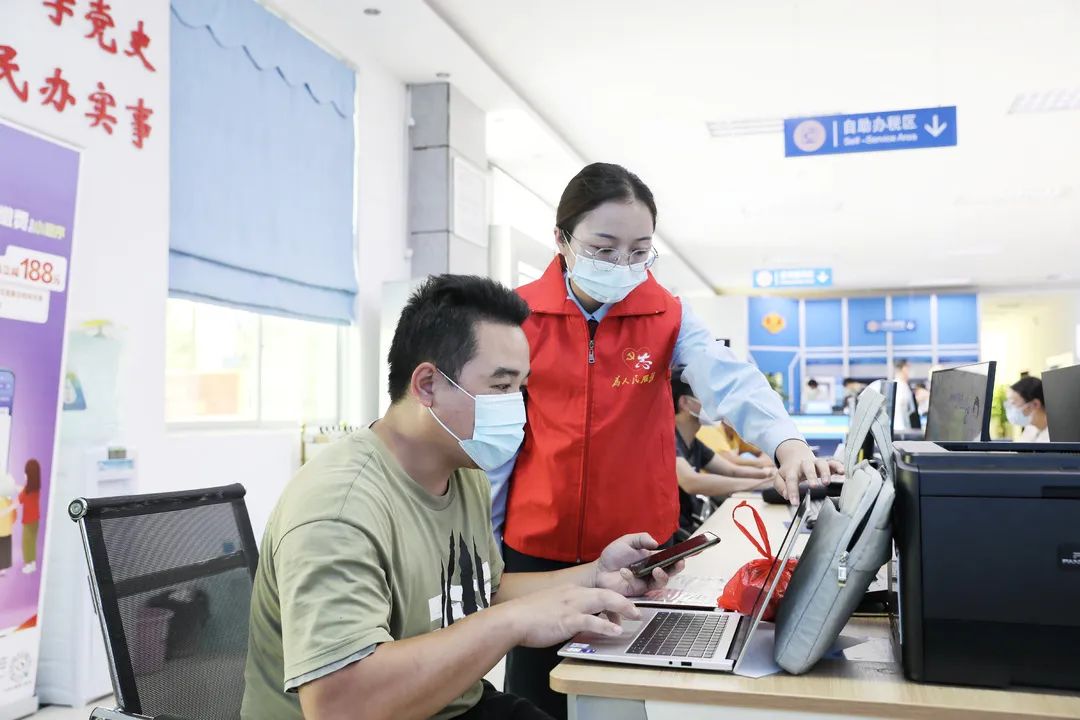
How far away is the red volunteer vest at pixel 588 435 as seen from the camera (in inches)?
66.8

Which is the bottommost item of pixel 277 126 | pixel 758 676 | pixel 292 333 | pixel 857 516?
pixel 758 676

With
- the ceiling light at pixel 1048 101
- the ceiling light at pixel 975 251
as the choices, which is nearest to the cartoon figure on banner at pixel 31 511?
the ceiling light at pixel 1048 101

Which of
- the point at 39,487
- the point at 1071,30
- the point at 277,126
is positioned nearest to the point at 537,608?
the point at 39,487

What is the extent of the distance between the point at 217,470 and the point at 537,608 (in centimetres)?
303

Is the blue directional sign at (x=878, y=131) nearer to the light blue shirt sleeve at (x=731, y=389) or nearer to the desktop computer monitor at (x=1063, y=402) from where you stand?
the desktop computer monitor at (x=1063, y=402)

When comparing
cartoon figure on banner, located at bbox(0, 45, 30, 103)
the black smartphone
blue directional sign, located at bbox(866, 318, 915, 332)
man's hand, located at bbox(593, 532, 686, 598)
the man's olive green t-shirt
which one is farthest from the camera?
blue directional sign, located at bbox(866, 318, 915, 332)

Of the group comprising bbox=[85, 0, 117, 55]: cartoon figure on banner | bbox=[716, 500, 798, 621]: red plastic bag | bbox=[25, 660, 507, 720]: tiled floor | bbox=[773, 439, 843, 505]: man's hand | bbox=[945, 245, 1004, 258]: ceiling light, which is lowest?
bbox=[25, 660, 507, 720]: tiled floor

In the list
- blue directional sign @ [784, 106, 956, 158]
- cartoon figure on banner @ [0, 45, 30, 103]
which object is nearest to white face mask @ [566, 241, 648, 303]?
cartoon figure on banner @ [0, 45, 30, 103]

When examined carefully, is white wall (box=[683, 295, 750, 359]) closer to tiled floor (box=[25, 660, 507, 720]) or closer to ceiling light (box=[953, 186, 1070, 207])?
ceiling light (box=[953, 186, 1070, 207])

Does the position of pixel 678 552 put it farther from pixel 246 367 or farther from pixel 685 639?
pixel 246 367

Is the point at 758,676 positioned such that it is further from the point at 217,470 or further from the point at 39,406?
the point at 217,470

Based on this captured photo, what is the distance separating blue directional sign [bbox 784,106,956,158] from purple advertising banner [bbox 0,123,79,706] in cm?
398

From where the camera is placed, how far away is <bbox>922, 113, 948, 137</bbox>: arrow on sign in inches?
197

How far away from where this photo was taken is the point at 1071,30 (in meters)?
5.06
